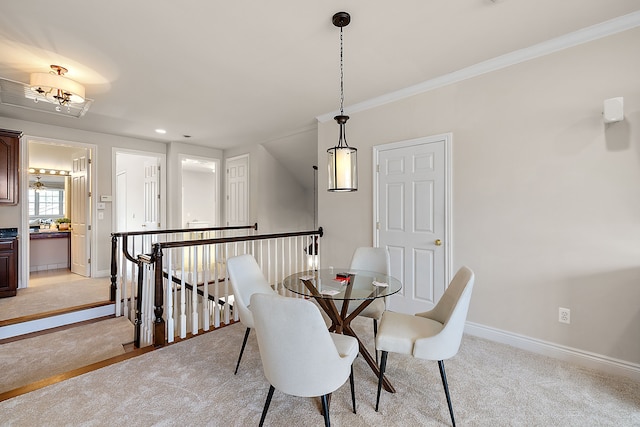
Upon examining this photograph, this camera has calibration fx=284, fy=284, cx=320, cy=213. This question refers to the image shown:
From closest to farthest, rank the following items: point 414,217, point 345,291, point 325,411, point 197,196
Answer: point 325,411 → point 345,291 → point 414,217 → point 197,196

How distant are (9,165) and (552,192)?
21.5 feet

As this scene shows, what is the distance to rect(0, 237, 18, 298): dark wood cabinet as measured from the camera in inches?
151

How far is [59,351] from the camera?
271 centimetres

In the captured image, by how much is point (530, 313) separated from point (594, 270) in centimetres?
59

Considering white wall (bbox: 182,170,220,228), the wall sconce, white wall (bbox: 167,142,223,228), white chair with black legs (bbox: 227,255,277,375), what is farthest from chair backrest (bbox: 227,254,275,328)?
white wall (bbox: 182,170,220,228)

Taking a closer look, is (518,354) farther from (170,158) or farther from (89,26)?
(170,158)

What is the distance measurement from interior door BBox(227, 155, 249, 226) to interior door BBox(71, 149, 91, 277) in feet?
7.94

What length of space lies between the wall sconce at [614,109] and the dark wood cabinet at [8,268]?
263 inches

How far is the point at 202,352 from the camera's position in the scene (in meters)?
2.41

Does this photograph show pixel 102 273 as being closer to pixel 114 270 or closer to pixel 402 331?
pixel 114 270

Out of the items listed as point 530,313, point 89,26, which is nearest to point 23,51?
point 89,26

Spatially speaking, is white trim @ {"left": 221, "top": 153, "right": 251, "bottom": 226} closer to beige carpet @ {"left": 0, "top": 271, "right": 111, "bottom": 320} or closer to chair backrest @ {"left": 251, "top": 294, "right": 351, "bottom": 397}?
beige carpet @ {"left": 0, "top": 271, "right": 111, "bottom": 320}

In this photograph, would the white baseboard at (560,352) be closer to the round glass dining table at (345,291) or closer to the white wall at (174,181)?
the round glass dining table at (345,291)

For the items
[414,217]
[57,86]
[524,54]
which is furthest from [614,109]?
[57,86]
